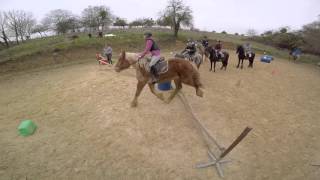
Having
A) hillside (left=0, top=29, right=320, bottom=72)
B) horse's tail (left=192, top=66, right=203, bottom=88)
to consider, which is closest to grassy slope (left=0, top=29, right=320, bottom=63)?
hillside (left=0, top=29, right=320, bottom=72)

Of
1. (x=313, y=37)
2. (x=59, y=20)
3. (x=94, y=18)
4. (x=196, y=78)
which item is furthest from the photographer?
(x=59, y=20)

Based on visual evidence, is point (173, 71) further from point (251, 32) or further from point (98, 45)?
point (251, 32)

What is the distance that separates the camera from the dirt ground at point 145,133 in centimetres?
531

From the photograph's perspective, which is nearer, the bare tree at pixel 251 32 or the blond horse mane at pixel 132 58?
the blond horse mane at pixel 132 58

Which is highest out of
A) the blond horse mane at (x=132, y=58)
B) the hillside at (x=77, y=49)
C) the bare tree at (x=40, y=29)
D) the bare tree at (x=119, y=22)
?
the bare tree at (x=119, y=22)

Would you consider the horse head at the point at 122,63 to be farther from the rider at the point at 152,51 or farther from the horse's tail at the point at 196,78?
the horse's tail at the point at 196,78

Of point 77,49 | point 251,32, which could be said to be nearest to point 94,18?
point 77,49

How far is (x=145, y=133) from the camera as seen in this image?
6434 millimetres

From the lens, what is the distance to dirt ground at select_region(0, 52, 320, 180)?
5312 millimetres

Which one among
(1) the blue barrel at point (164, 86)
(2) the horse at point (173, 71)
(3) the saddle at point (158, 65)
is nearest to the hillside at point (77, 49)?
(1) the blue barrel at point (164, 86)

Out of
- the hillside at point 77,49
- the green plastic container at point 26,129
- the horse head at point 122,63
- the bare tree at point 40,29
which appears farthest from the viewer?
the bare tree at point 40,29

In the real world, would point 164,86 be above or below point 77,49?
below

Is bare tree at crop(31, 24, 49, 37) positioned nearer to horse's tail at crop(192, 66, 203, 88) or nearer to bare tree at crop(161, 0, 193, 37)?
bare tree at crop(161, 0, 193, 37)

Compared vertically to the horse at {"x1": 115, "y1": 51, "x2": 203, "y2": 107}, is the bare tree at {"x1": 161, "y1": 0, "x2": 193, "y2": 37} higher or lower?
higher
